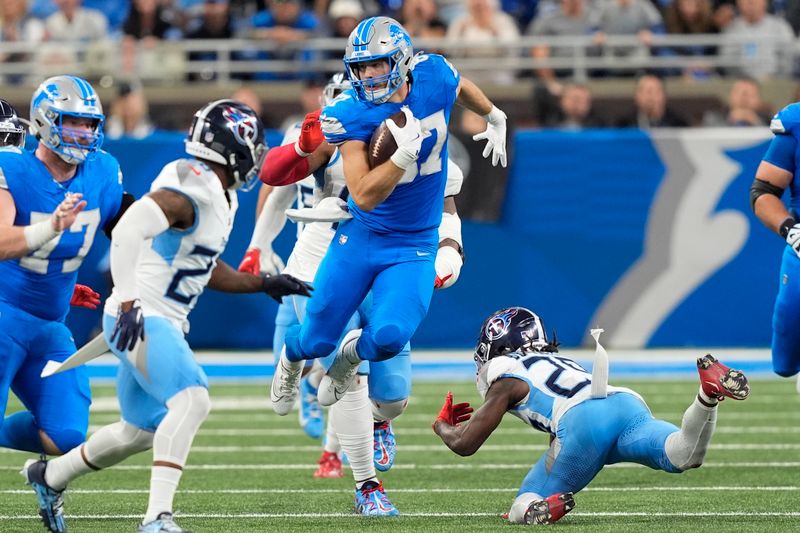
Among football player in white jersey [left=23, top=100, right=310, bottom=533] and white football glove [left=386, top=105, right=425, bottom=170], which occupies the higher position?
white football glove [left=386, top=105, right=425, bottom=170]

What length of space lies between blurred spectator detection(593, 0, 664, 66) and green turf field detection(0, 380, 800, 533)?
15.8ft

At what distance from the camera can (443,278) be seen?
19.1 ft

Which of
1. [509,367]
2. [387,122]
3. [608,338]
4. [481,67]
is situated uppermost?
[387,122]

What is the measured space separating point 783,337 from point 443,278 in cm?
153

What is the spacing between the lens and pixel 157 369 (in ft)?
15.2

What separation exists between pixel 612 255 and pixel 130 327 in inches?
286

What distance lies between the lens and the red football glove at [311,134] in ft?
18.7

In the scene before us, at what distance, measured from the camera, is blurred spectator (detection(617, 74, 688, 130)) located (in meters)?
11.8

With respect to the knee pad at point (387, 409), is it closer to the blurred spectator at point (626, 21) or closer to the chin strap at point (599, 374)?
the chin strap at point (599, 374)

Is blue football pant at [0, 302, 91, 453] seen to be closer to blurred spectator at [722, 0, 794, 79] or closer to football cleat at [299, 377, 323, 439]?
football cleat at [299, 377, 323, 439]

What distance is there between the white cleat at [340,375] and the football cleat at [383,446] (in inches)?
19.3

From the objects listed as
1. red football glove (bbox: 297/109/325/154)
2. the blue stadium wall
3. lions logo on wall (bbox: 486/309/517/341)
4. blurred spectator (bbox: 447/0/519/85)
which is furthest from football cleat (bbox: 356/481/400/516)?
blurred spectator (bbox: 447/0/519/85)

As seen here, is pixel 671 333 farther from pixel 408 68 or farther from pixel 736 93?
pixel 408 68

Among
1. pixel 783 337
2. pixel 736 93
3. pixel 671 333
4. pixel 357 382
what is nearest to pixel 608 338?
pixel 671 333
